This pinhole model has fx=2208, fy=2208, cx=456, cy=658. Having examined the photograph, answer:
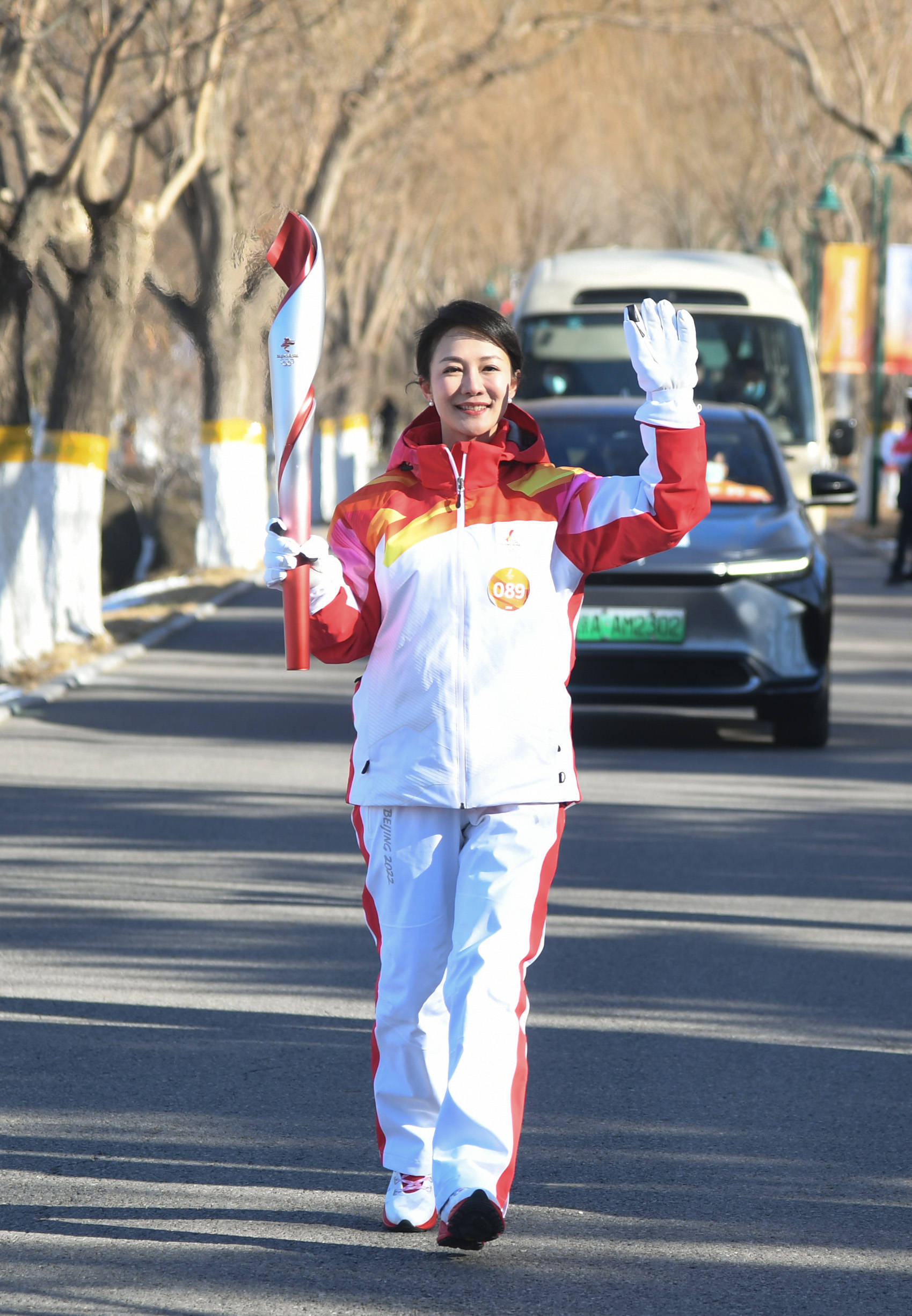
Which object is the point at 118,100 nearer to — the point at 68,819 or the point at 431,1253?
the point at 68,819

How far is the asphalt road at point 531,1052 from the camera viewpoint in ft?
13.1

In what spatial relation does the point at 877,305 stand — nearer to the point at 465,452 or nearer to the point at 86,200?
the point at 86,200

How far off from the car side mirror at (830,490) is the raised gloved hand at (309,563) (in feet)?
25.5

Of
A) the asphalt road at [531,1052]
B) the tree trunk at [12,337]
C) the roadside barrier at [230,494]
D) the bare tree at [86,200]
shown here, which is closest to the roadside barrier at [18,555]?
the tree trunk at [12,337]

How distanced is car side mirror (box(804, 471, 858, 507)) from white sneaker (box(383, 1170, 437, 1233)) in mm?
7784

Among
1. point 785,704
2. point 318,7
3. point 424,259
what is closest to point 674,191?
point 424,259

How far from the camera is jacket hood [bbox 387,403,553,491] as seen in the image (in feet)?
13.8

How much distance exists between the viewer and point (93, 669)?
15094 millimetres

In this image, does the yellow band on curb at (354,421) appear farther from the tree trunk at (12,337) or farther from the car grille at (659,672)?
the car grille at (659,672)

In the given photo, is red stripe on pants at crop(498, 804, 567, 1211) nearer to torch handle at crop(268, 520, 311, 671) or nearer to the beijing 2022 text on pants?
the beijing 2022 text on pants

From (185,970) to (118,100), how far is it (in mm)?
17053

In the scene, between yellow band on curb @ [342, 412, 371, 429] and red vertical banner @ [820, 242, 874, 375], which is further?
yellow band on curb @ [342, 412, 371, 429]

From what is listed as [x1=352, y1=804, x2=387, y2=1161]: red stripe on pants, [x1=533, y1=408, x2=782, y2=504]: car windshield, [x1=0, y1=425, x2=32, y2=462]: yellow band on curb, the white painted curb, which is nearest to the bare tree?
[x1=0, y1=425, x2=32, y2=462]: yellow band on curb

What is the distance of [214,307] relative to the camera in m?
5.39
